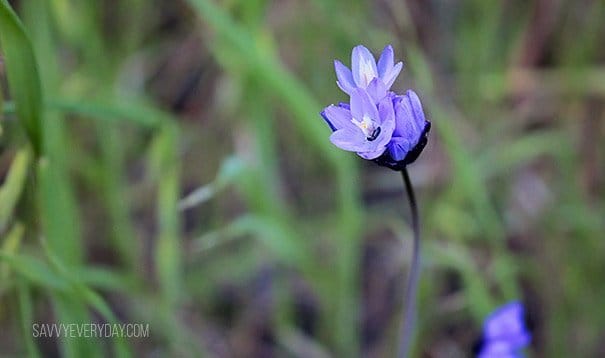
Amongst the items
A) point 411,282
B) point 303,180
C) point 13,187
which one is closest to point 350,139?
point 411,282

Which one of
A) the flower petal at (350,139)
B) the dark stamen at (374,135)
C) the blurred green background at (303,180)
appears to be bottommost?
the flower petal at (350,139)

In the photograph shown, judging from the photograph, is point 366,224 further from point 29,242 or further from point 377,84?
point 377,84

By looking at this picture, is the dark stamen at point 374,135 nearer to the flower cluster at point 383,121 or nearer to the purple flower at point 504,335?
the flower cluster at point 383,121

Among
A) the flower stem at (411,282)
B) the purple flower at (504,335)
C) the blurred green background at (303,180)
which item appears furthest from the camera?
the blurred green background at (303,180)

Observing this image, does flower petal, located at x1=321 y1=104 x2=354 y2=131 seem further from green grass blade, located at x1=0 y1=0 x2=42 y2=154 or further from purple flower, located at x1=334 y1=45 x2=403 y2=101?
green grass blade, located at x1=0 y1=0 x2=42 y2=154

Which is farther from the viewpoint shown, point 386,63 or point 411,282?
point 411,282

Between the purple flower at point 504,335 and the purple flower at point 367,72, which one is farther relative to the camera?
the purple flower at point 504,335

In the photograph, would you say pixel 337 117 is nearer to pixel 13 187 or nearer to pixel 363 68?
pixel 363 68

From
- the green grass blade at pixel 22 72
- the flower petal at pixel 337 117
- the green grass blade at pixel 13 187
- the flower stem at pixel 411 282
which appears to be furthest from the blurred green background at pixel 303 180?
the flower petal at pixel 337 117
